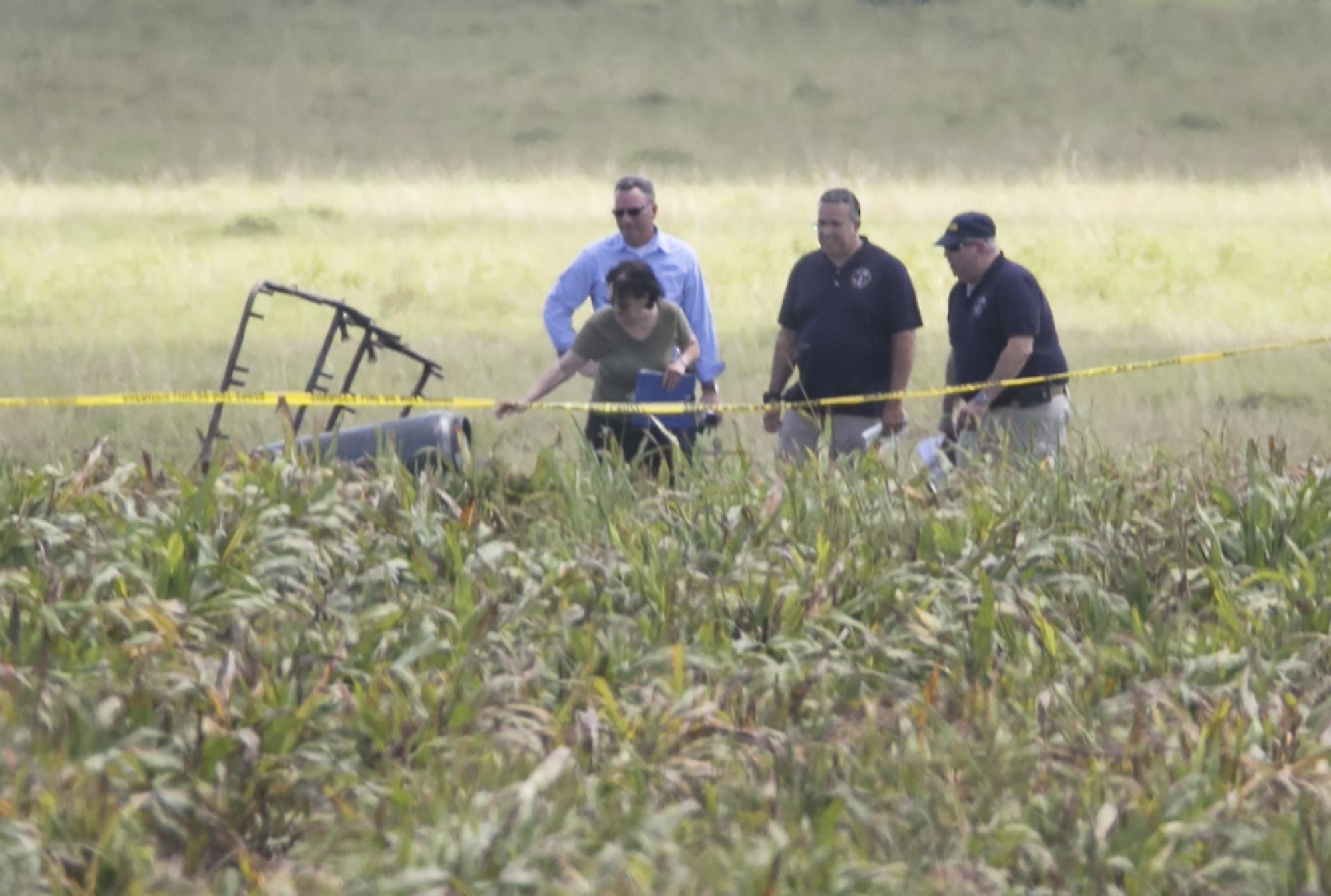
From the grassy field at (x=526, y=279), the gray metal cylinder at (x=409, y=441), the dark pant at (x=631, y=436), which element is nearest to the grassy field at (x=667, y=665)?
the grassy field at (x=526, y=279)

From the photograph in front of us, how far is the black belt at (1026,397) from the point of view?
9367 mm

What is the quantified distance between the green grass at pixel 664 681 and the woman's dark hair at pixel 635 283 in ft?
3.66

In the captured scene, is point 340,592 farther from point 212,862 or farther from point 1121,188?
point 1121,188

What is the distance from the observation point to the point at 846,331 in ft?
31.2

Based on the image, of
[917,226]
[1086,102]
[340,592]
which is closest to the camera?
[340,592]

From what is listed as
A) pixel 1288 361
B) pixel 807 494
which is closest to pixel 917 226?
pixel 1288 361

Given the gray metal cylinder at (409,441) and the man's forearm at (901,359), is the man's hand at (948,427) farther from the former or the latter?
the gray metal cylinder at (409,441)

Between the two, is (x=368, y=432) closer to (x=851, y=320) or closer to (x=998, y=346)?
(x=851, y=320)

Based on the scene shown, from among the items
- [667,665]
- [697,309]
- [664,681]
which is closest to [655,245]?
[697,309]

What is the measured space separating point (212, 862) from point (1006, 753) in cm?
171

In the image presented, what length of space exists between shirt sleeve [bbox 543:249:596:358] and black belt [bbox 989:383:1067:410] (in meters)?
1.87

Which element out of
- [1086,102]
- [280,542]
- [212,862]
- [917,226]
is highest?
[1086,102]

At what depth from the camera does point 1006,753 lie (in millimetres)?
5238

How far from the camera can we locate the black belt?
30.7 ft
